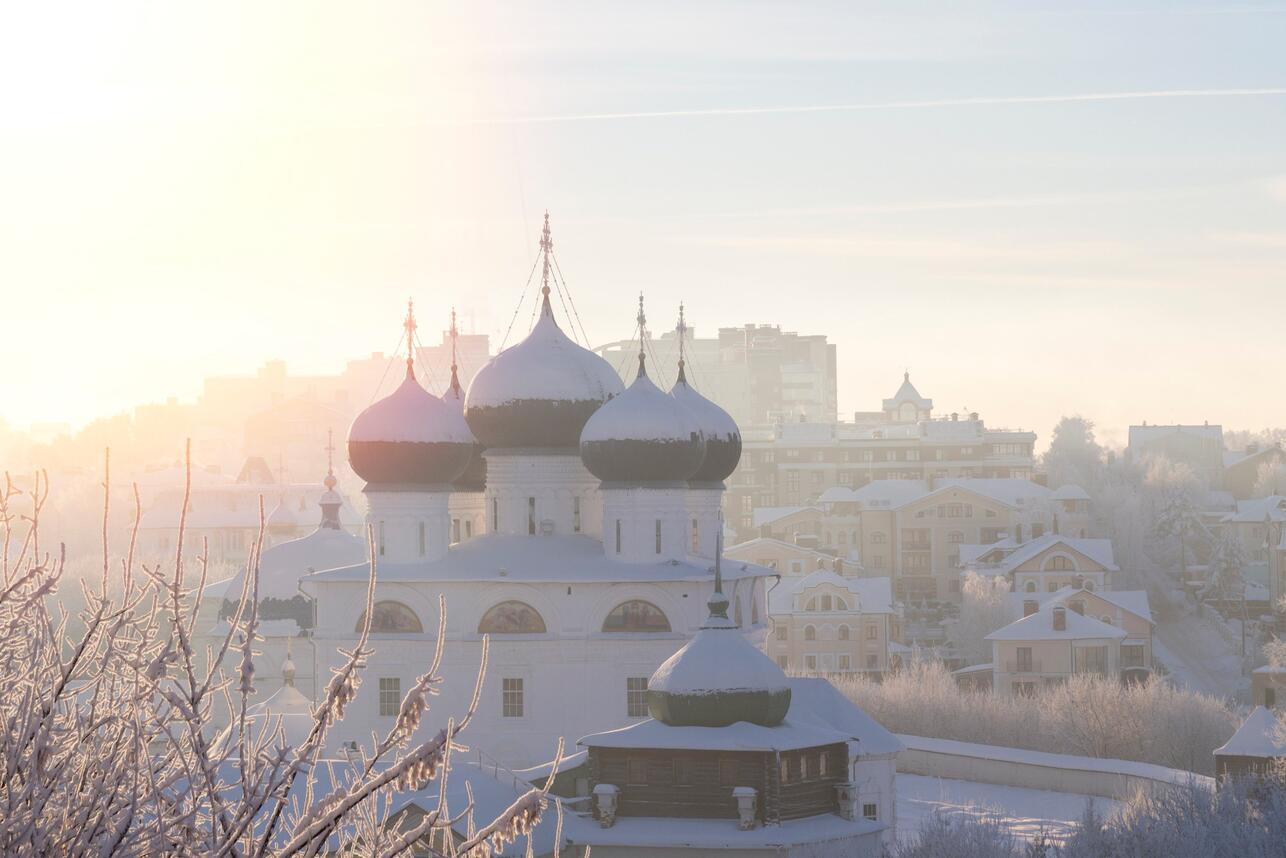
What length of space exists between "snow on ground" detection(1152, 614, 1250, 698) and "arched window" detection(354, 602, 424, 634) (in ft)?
94.6

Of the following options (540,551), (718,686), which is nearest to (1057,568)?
(540,551)

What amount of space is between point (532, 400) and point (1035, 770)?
9.50 m

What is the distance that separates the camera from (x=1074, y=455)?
9338cm

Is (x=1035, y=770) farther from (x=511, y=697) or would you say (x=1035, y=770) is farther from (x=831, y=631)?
(x=831, y=631)

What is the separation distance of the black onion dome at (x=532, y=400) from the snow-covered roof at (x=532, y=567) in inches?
55.2

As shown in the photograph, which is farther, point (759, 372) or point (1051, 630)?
point (759, 372)

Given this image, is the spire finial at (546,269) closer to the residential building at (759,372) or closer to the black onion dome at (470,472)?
the black onion dome at (470,472)

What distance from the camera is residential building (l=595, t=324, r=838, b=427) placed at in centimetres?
11569

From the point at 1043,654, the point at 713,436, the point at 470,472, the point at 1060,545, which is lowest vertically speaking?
the point at 1043,654

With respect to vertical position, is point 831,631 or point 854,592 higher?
point 854,592

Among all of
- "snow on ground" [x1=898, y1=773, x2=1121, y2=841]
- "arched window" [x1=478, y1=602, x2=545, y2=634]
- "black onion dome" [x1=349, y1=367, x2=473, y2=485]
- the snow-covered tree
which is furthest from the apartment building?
"arched window" [x1=478, y1=602, x2=545, y2=634]

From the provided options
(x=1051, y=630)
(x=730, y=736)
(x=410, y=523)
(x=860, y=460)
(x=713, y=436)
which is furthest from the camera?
(x=860, y=460)

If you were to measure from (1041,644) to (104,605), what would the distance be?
144ft

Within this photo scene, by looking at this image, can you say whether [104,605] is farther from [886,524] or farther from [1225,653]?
[886,524]
